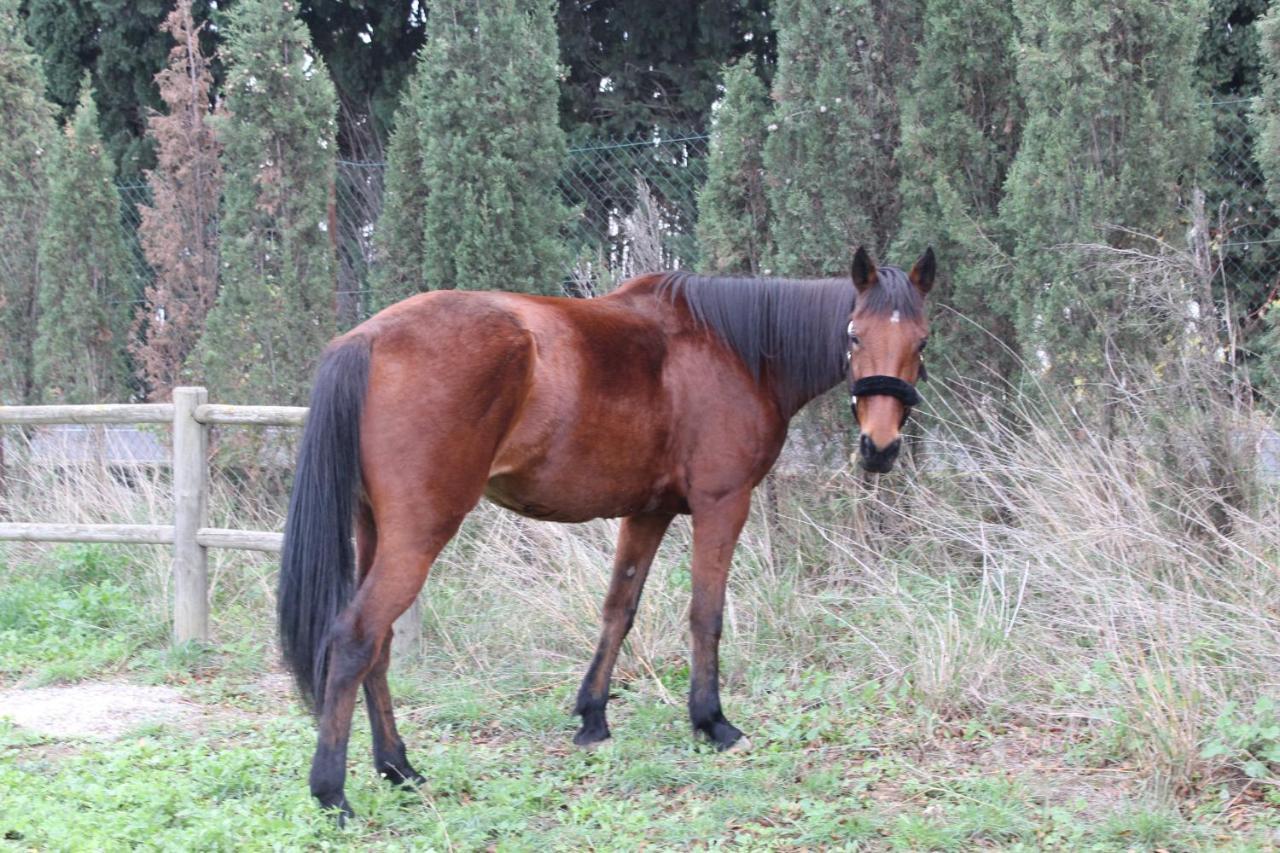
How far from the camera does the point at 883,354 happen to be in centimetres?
450

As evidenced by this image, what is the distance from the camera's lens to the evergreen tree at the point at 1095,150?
20.1 feet

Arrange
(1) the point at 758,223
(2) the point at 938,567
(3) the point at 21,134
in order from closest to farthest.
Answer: (2) the point at 938,567
(1) the point at 758,223
(3) the point at 21,134

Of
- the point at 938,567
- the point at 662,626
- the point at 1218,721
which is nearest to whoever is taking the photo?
the point at 1218,721

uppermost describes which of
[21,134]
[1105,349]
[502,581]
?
[21,134]

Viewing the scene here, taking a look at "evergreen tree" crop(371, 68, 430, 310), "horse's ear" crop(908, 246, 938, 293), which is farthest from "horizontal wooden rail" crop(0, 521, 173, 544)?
"horse's ear" crop(908, 246, 938, 293)

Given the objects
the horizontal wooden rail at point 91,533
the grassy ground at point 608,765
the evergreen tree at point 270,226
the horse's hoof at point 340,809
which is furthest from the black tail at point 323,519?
the evergreen tree at point 270,226

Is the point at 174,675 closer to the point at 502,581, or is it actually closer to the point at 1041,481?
the point at 502,581

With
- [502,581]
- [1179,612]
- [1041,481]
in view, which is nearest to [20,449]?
[502,581]

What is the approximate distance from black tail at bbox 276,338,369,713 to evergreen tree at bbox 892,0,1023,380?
12.5 feet

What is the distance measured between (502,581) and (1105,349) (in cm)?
328

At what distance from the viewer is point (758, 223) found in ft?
24.4

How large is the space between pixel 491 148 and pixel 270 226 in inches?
66.3

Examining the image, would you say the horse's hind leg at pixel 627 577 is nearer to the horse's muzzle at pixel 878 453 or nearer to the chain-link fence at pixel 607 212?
the horse's muzzle at pixel 878 453

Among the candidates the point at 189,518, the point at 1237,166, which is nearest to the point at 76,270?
the point at 189,518
